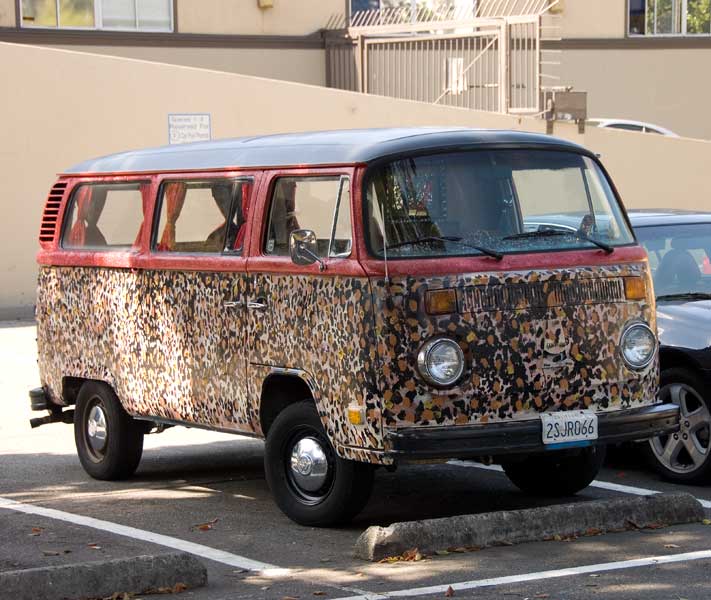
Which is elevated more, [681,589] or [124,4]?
[124,4]

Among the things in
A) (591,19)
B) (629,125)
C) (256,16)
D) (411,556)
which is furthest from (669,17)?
(411,556)

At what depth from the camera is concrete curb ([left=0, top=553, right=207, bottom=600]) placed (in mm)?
6328

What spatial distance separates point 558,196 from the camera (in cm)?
834

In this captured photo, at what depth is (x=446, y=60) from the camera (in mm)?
25562

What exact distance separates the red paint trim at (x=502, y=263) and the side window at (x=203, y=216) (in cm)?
128

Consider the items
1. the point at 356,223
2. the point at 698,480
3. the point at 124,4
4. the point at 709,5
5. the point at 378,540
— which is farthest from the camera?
the point at 709,5

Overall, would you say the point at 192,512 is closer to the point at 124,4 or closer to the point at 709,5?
the point at 124,4

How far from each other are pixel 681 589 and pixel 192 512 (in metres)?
3.28

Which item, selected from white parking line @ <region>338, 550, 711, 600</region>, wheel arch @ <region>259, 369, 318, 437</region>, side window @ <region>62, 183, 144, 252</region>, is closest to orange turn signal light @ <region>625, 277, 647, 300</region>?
white parking line @ <region>338, 550, 711, 600</region>

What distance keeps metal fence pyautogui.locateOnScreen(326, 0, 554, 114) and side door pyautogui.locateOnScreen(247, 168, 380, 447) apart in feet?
54.7

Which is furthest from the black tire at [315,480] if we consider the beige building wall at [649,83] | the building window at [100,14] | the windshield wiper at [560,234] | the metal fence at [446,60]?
the beige building wall at [649,83]

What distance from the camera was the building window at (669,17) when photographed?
100 feet

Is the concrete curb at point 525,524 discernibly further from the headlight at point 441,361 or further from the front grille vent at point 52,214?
the front grille vent at point 52,214

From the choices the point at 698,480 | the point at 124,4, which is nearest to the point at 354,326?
→ the point at 698,480
